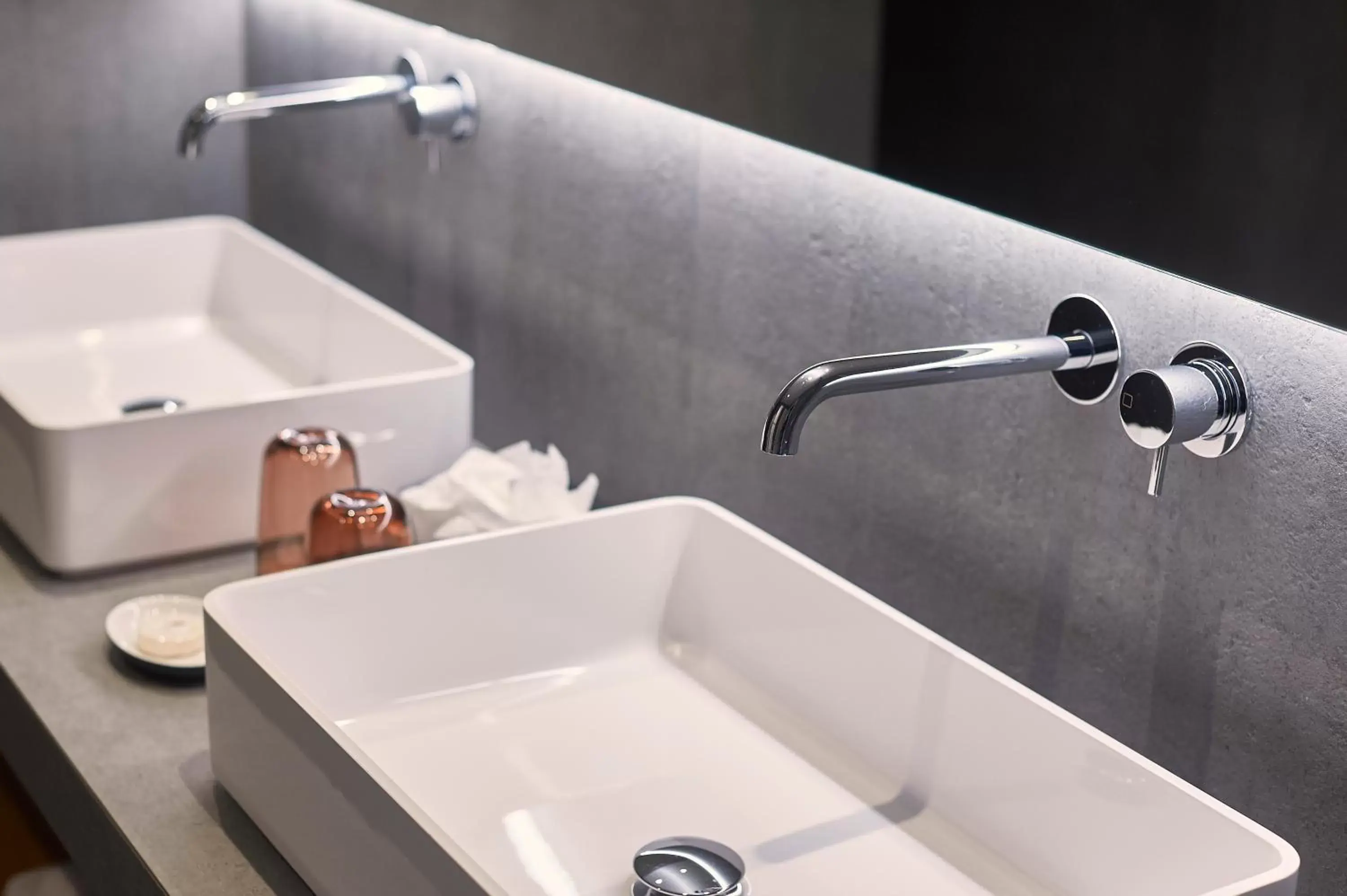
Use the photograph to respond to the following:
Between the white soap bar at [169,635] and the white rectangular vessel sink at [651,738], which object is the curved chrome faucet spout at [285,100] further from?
the white rectangular vessel sink at [651,738]

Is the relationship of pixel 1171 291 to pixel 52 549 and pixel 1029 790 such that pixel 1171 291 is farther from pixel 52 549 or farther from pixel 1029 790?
pixel 52 549

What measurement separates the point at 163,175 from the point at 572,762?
1335 millimetres

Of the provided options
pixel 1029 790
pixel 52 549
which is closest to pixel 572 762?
pixel 1029 790

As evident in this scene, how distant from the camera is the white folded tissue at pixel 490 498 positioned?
141 centimetres

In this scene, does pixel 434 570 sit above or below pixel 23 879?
above

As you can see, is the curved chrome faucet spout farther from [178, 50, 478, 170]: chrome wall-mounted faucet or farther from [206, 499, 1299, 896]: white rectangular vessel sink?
[206, 499, 1299, 896]: white rectangular vessel sink

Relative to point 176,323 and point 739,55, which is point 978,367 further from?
point 176,323

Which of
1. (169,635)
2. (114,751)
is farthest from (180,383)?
(114,751)

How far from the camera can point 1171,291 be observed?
1031 mm

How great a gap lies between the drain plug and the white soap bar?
438 mm

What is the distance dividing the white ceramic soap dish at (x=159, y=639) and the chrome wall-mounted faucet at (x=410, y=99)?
0.56 m

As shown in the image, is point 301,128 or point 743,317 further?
point 301,128

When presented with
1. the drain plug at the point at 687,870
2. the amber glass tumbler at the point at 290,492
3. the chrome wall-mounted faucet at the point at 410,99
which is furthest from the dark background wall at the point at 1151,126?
the chrome wall-mounted faucet at the point at 410,99

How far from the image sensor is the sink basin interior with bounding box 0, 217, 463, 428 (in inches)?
68.4
